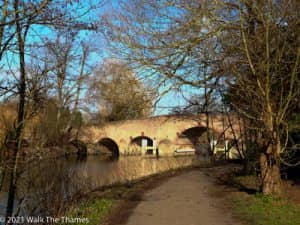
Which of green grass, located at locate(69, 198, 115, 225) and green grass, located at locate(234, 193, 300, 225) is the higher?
green grass, located at locate(234, 193, 300, 225)

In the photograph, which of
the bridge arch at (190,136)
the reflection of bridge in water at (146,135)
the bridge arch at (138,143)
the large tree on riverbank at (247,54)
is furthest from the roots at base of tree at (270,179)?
the bridge arch at (138,143)

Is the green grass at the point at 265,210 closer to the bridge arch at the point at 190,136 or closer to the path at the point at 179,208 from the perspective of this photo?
the path at the point at 179,208

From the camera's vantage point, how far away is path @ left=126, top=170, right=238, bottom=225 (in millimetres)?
6664

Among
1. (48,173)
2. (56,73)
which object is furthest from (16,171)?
(48,173)

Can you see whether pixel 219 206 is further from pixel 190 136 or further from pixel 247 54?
pixel 190 136

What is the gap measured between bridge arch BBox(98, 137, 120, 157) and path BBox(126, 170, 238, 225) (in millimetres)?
32106

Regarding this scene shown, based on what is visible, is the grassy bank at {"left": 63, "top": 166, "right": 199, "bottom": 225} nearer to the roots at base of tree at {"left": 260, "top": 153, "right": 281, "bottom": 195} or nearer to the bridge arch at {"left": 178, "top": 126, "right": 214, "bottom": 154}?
the roots at base of tree at {"left": 260, "top": 153, "right": 281, "bottom": 195}

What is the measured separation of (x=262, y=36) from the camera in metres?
8.09

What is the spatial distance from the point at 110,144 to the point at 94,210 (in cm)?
3747

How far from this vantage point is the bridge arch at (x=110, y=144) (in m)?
43.0

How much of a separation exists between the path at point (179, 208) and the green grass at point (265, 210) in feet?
1.18

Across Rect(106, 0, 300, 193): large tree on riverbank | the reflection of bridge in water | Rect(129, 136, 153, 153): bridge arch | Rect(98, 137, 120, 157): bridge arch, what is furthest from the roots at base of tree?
Rect(98, 137, 120, 157): bridge arch

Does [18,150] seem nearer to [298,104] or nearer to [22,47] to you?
[22,47]

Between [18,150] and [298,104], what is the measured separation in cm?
632
